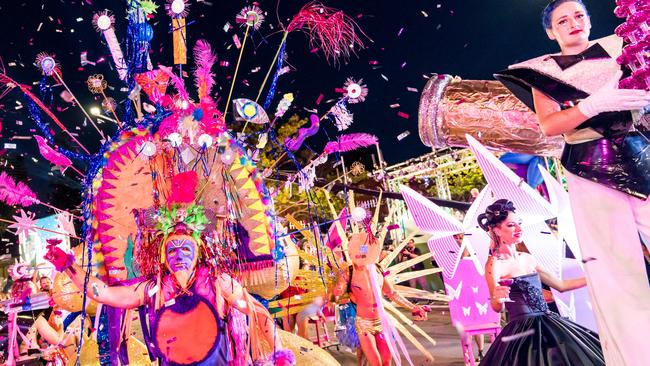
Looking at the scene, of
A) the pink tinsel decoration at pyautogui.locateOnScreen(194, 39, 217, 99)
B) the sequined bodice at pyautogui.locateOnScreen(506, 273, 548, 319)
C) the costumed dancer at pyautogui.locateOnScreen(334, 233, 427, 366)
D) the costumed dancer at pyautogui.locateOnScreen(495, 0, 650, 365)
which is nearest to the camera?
the costumed dancer at pyautogui.locateOnScreen(495, 0, 650, 365)

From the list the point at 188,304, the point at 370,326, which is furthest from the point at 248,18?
the point at 370,326

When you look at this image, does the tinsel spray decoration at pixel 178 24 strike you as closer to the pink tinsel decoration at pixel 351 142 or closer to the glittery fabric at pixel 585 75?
the pink tinsel decoration at pixel 351 142

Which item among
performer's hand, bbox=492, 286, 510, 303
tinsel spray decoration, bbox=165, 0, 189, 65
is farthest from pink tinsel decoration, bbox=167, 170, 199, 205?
performer's hand, bbox=492, 286, 510, 303

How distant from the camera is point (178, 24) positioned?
413 cm

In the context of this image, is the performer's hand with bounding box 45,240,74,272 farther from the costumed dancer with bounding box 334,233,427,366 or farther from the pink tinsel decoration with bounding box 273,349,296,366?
the costumed dancer with bounding box 334,233,427,366

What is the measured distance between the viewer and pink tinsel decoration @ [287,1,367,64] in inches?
153

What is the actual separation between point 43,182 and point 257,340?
21627 millimetres

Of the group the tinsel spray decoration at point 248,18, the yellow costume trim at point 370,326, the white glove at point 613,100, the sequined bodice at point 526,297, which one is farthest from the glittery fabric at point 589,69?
the yellow costume trim at point 370,326

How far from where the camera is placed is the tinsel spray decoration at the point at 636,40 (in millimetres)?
1634

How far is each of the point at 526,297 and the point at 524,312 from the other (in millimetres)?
108

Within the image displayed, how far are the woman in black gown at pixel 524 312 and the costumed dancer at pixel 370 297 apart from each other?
122 cm

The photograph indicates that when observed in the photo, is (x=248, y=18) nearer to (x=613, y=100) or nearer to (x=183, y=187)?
(x=183, y=187)

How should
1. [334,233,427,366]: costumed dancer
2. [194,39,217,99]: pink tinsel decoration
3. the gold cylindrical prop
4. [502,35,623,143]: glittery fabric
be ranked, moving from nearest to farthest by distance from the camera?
[502,35,623,143]: glittery fabric
the gold cylindrical prop
[194,39,217,99]: pink tinsel decoration
[334,233,427,366]: costumed dancer

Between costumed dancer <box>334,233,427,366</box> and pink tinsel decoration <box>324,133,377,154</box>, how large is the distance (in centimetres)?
144
